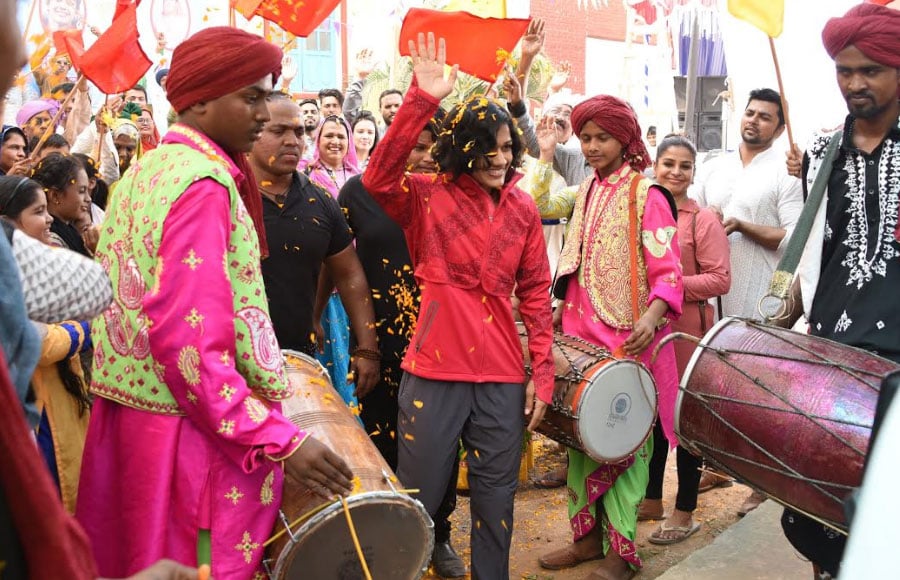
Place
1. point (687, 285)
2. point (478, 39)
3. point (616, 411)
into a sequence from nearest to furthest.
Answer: point (616, 411) < point (478, 39) < point (687, 285)

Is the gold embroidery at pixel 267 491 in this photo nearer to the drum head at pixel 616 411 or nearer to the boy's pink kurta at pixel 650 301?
the drum head at pixel 616 411

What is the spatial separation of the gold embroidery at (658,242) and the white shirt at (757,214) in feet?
4.59

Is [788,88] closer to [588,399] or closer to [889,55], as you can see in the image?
[889,55]

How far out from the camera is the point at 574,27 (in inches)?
1057

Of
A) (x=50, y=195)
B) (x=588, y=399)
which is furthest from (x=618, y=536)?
(x=50, y=195)

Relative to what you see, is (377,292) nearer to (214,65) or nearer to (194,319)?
(214,65)

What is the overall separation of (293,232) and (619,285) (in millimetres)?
1659

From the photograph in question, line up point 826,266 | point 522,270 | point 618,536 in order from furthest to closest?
1. point 618,536
2. point 522,270
3. point 826,266

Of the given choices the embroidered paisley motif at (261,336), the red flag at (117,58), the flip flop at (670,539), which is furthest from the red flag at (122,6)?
the flip flop at (670,539)

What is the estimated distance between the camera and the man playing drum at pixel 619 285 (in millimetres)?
4355

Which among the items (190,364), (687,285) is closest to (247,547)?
(190,364)

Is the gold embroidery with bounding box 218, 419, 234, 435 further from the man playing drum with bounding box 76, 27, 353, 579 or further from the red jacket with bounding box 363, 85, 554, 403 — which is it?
the red jacket with bounding box 363, 85, 554, 403

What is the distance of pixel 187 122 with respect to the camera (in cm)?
251

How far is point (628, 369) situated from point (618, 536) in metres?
0.91
